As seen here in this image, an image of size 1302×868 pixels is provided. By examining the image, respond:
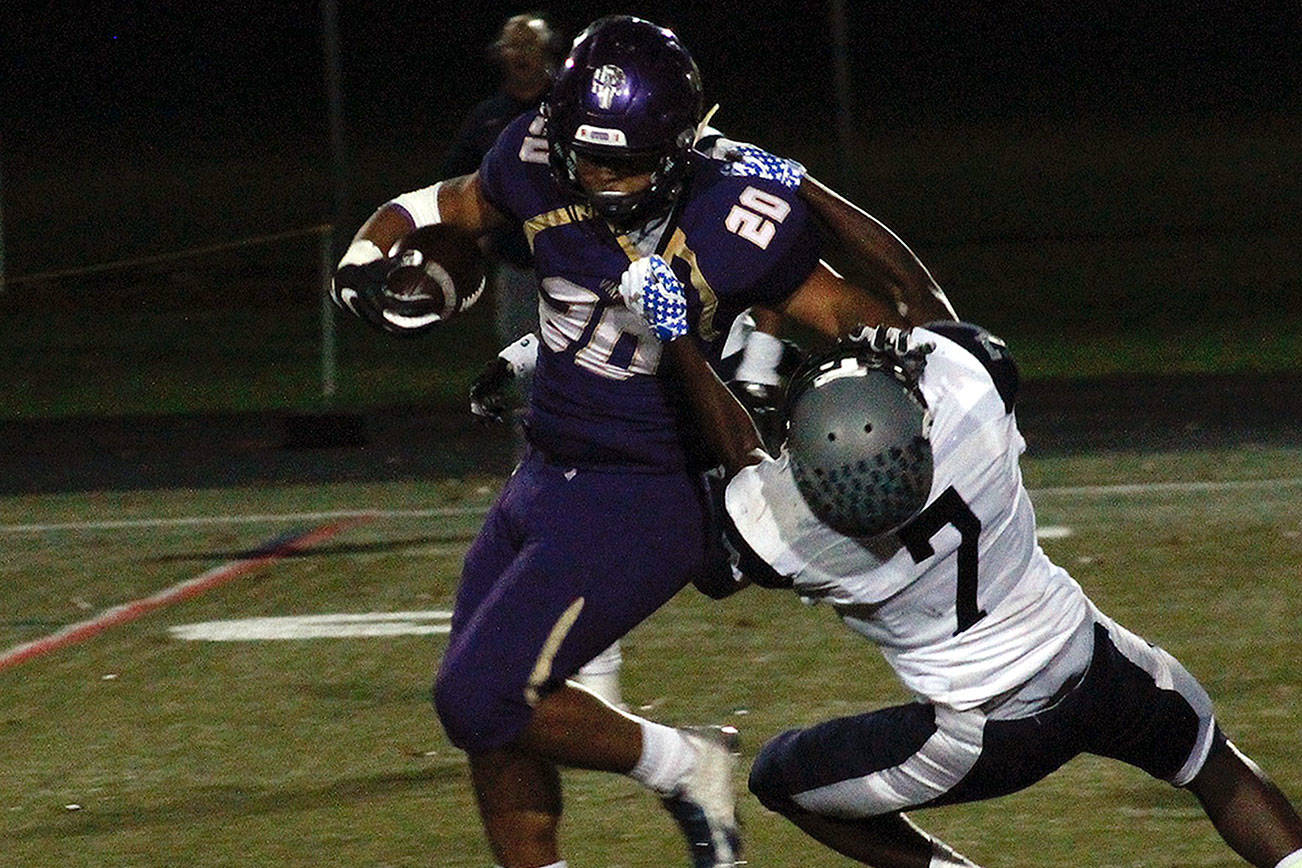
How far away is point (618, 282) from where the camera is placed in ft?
15.1

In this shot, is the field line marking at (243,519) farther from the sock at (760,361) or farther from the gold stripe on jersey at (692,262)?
the gold stripe on jersey at (692,262)

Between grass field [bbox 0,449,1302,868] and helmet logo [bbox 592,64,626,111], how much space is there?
64.4 inches

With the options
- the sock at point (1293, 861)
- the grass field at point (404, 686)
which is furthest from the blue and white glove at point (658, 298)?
the sock at point (1293, 861)

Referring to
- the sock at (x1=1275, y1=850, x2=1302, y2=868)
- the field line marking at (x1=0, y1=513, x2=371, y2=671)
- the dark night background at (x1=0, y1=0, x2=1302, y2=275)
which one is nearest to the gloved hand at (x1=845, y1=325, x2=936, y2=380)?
the sock at (x1=1275, y1=850, x2=1302, y2=868)

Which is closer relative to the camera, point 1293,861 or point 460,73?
point 1293,861

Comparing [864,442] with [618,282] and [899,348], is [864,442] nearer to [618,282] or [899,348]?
[899,348]

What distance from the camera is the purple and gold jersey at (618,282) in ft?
15.1

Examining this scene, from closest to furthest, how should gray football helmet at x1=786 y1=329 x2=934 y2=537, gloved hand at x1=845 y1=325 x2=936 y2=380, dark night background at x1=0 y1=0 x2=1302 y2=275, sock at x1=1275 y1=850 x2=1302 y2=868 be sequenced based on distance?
gray football helmet at x1=786 y1=329 x2=934 y2=537 < gloved hand at x1=845 y1=325 x2=936 y2=380 < sock at x1=1275 y1=850 x2=1302 y2=868 < dark night background at x1=0 y1=0 x2=1302 y2=275

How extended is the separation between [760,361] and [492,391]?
757 millimetres

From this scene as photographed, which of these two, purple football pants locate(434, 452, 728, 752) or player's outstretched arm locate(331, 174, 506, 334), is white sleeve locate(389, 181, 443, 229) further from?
purple football pants locate(434, 452, 728, 752)

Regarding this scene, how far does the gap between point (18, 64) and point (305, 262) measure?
8.55 metres

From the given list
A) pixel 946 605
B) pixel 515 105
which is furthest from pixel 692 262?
pixel 515 105

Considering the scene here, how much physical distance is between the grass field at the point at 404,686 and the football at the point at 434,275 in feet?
3.93

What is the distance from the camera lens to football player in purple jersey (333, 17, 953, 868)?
4426 mm
